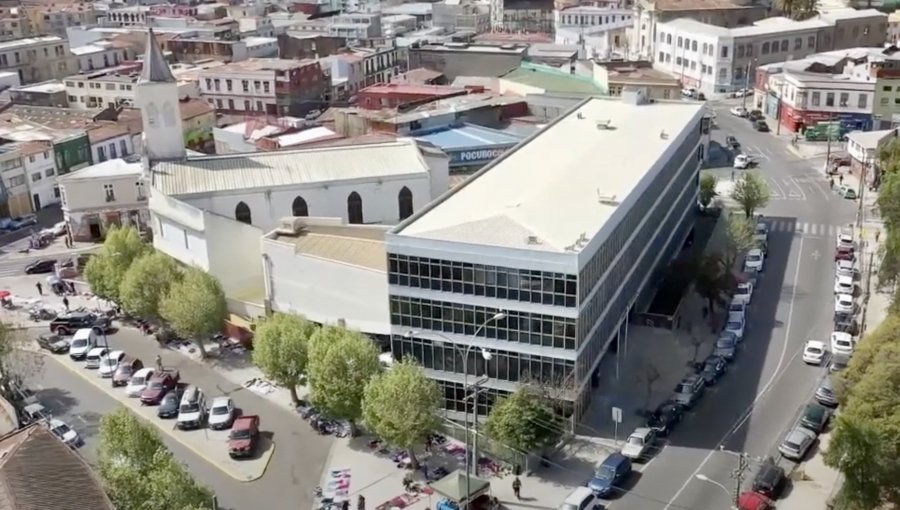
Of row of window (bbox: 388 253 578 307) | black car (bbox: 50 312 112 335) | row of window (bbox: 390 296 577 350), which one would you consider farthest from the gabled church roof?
row of window (bbox: 390 296 577 350)

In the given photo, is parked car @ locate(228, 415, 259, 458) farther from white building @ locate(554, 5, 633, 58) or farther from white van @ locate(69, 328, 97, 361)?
white building @ locate(554, 5, 633, 58)

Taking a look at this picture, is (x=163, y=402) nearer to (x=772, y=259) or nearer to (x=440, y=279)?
(x=440, y=279)

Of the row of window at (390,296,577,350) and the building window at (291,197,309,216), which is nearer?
the row of window at (390,296,577,350)

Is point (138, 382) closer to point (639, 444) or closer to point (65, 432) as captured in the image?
point (65, 432)

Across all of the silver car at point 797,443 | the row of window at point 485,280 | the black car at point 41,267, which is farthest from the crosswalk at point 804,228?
the black car at point 41,267

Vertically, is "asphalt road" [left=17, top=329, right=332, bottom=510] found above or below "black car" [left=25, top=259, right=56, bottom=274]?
below

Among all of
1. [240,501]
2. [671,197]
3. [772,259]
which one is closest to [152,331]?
[240,501]
